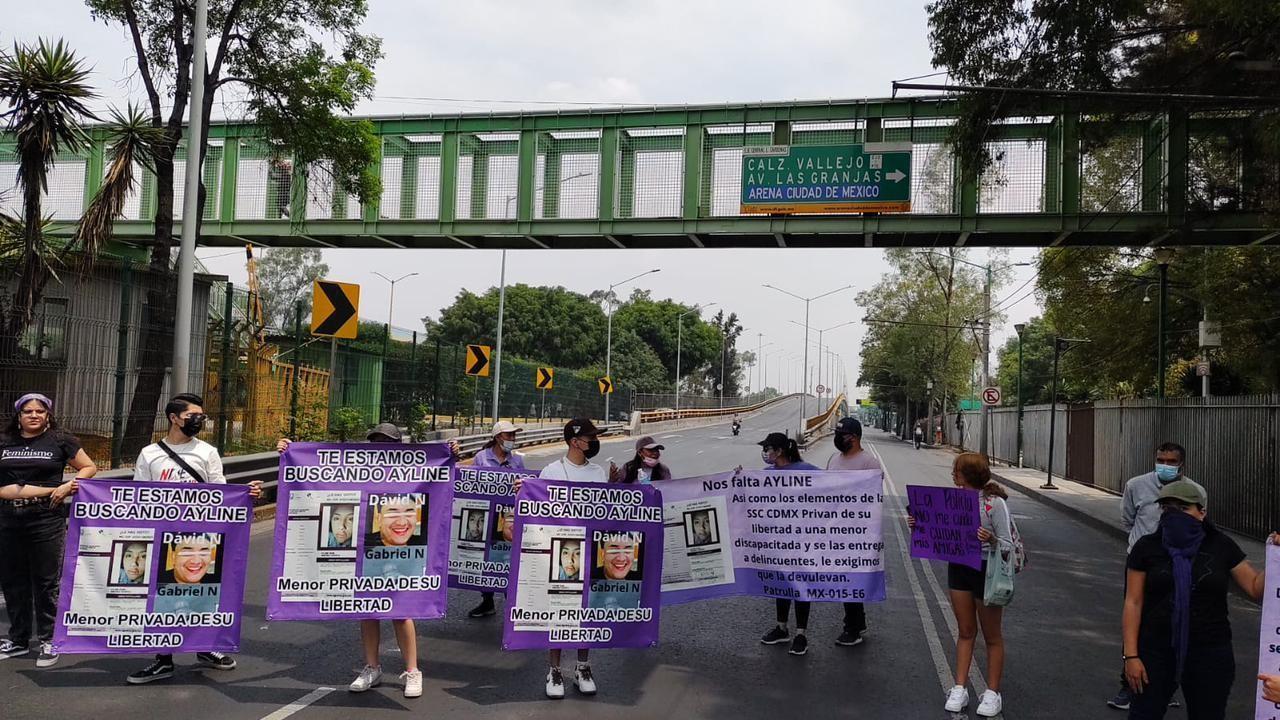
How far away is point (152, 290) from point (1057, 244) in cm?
1648

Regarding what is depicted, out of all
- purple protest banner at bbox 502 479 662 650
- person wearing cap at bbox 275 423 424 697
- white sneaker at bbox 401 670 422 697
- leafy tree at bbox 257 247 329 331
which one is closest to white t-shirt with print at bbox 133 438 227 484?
person wearing cap at bbox 275 423 424 697

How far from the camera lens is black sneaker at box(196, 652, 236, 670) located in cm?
646

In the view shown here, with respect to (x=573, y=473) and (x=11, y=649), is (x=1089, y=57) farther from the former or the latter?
(x=11, y=649)

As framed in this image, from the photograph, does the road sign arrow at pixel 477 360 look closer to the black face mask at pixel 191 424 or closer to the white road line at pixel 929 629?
the white road line at pixel 929 629

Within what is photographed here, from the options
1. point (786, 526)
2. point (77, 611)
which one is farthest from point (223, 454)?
point (786, 526)

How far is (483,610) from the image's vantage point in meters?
8.41

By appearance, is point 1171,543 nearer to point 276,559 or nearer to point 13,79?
point 276,559

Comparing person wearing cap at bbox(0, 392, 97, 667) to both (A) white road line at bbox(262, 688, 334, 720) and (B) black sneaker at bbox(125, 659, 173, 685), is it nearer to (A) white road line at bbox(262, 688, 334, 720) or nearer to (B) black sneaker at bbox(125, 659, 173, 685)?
(B) black sneaker at bbox(125, 659, 173, 685)

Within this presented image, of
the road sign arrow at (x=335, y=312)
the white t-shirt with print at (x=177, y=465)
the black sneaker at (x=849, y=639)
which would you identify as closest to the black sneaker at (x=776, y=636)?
the black sneaker at (x=849, y=639)

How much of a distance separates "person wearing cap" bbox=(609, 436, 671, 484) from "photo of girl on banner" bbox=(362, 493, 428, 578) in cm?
196

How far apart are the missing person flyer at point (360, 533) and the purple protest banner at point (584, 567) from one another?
57 cm

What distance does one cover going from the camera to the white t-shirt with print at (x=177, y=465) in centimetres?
647

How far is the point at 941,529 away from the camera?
641 cm

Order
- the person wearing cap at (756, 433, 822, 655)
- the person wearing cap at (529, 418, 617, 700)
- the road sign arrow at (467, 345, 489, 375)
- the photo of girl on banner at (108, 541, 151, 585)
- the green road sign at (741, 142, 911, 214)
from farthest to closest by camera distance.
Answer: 1. the road sign arrow at (467, 345, 489, 375)
2. the green road sign at (741, 142, 911, 214)
3. the person wearing cap at (756, 433, 822, 655)
4. the person wearing cap at (529, 418, 617, 700)
5. the photo of girl on banner at (108, 541, 151, 585)
